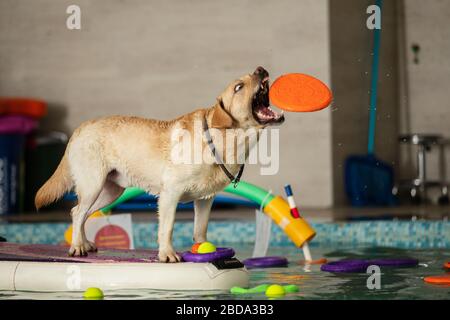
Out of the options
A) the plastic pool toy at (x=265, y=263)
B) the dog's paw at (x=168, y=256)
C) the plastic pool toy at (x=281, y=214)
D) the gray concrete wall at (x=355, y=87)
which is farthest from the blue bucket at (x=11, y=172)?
the dog's paw at (x=168, y=256)

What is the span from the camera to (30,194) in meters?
8.54

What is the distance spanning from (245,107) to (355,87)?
223 inches

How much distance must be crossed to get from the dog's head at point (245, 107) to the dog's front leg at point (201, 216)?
394 mm

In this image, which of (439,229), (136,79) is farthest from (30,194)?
(439,229)

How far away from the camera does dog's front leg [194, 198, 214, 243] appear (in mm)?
3369

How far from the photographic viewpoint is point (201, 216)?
339 cm

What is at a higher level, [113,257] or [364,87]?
[364,87]

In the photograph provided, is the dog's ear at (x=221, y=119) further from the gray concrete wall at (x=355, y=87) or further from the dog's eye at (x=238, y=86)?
the gray concrete wall at (x=355, y=87)

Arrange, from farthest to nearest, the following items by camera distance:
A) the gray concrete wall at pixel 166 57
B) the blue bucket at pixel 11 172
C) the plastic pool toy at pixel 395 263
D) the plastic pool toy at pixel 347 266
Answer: the gray concrete wall at pixel 166 57
the blue bucket at pixel 11 172
the plastic pool toy at pixel 395 263
the plastic pool toy at pixel 347 266

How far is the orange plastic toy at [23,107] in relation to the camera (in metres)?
7.91

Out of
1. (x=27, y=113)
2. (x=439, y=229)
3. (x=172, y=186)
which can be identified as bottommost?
(x=439, y=229)

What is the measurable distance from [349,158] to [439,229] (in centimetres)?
268
